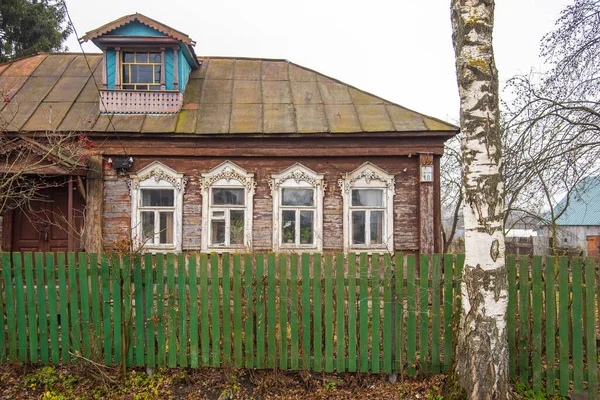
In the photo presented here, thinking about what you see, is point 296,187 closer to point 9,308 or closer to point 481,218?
point 481,218

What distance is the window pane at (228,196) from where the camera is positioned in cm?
929

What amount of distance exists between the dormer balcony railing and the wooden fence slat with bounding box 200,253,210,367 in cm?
607

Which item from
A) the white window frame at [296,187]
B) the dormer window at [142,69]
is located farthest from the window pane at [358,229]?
the dormer window at [142,69]

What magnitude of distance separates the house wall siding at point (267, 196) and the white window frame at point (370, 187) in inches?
4.3

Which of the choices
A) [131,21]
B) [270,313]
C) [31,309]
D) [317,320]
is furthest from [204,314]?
[131,21]

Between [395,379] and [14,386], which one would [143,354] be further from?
[395,379]

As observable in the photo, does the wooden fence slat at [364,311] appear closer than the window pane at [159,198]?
Yes

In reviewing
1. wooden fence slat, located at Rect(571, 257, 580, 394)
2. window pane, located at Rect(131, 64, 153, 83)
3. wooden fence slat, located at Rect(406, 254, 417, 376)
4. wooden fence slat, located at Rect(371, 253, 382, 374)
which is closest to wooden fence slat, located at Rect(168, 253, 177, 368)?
wooden fence slat, located at Rect(371, 253, 382, 374)

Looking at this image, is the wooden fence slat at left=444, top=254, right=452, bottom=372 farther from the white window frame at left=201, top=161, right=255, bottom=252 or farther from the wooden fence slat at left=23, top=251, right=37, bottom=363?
the white window frame at left=201, top=161, right=255, bottom=252

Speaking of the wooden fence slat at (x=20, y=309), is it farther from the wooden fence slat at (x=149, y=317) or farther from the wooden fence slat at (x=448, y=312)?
the wooden fence slat at (x=448, y=312)

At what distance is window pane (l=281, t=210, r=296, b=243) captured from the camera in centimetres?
927

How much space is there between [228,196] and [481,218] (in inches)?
252

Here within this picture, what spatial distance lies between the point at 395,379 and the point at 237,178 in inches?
233

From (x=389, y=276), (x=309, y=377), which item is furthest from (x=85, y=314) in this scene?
(x=389, y=276)
